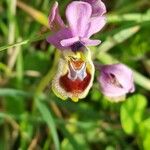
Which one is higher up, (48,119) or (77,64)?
(77,64)

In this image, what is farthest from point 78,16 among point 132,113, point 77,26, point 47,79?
point 132,113

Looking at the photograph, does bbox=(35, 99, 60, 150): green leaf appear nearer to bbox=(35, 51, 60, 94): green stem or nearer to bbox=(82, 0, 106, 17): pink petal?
bbox=(35, 51, 60, 94): green stem

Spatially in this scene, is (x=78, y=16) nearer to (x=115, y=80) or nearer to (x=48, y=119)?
(x=115, y=80)

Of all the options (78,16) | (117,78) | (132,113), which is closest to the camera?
(78,16)

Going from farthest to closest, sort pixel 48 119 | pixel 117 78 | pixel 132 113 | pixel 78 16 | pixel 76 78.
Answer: pixel 132 113
pixel 48 119
pixel 117 78
pixel 76 78
pixel 78 16

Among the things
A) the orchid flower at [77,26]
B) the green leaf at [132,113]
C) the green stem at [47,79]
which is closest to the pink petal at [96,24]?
the orchid flower at [77,26]

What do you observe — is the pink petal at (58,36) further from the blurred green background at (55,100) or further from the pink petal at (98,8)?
the blurred green background at (55,100)
